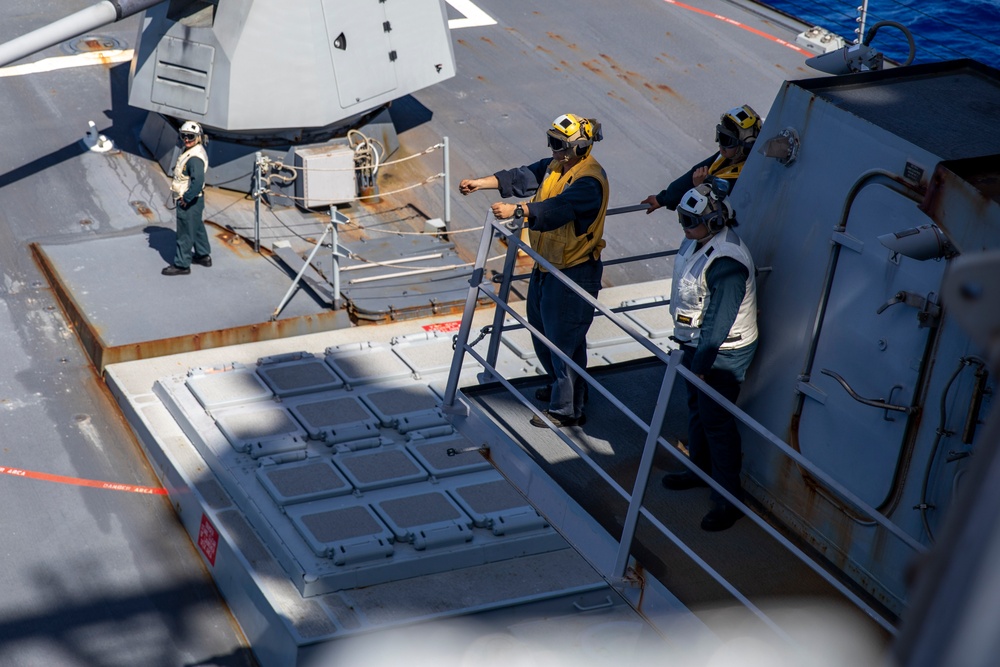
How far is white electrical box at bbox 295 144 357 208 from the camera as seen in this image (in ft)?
27.2

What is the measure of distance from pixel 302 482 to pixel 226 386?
1017mm

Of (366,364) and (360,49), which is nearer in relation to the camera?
(366,364)

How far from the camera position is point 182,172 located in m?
7.47

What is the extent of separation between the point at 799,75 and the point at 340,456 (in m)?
6.49

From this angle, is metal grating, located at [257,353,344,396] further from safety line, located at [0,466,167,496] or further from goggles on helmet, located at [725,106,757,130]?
goggles on helmet, located at [725,106,757,130]

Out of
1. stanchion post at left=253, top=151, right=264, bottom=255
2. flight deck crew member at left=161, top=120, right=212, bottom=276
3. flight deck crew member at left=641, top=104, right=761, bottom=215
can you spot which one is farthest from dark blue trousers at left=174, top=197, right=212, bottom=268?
flight deck crew member at left=641, top=104, right=761, bottom=215

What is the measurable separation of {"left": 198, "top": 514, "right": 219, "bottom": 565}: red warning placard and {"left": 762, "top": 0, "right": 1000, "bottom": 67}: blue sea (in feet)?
49.7

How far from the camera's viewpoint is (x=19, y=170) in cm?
833

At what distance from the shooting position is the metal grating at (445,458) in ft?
19.1

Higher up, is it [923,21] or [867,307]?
[867,307]


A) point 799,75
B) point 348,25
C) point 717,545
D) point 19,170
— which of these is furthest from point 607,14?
point 717,545

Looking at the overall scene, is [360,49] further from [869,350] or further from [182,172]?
[869,350]

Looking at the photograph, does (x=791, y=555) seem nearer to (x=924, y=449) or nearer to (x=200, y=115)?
(x=924, y=449)

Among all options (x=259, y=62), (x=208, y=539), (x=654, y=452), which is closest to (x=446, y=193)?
(x=259, y=62)
